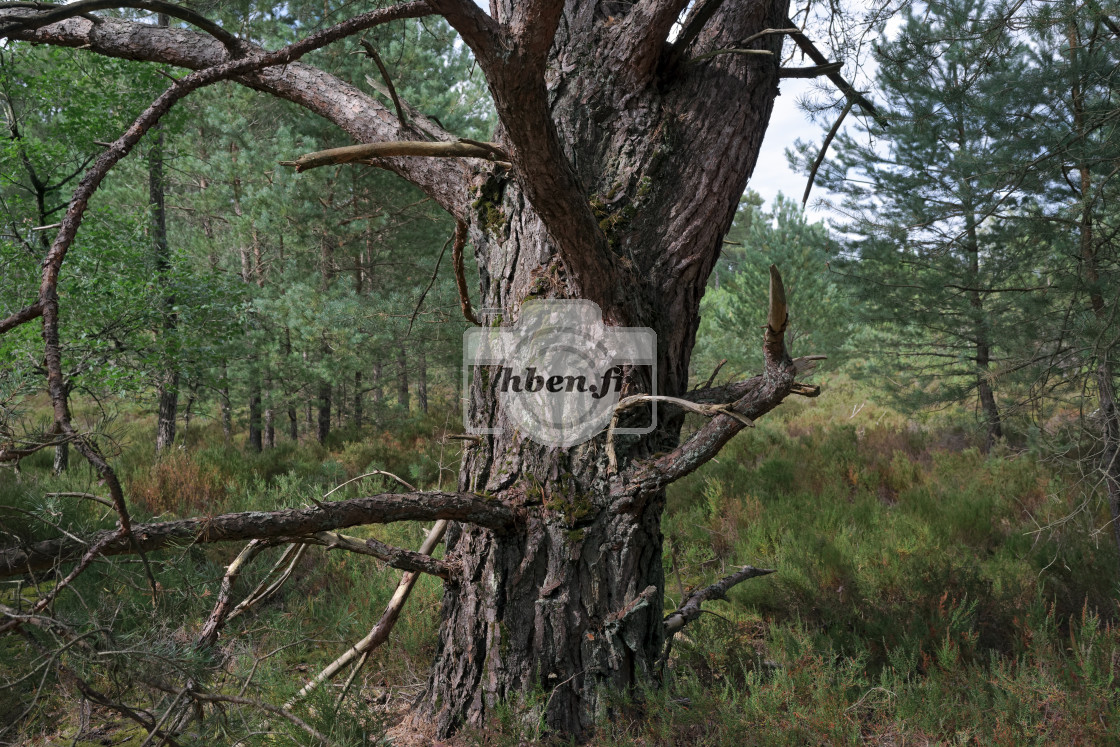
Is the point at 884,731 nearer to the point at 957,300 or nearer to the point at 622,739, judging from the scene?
the point at 622,739

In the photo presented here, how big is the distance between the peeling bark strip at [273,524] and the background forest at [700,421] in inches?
3.1

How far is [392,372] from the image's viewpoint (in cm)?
1050

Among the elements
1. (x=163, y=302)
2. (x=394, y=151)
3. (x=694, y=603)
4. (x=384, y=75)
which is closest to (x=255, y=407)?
(x=163, y=302)

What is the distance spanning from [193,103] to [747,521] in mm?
10302

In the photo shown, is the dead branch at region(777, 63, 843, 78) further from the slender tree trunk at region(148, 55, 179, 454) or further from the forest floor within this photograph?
the slender tree trunk at region(148, 55, 179, 454)

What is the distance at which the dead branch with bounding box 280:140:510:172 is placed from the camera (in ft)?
4.64

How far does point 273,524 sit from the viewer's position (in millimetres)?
1555

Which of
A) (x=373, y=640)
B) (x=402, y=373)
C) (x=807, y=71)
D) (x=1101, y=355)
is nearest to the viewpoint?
(x=373, y=640)

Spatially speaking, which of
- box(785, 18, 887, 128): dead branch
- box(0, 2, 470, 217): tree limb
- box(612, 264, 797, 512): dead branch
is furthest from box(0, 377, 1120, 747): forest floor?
box(785, 18, 887, 128): dead branch

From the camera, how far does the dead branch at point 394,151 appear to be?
141 cm

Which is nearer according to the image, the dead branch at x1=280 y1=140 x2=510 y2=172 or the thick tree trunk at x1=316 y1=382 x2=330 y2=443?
the dead branch at x1=280 y1=140 x2=510 y2=172

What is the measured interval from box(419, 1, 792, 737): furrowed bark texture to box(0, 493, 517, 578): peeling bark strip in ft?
0.63

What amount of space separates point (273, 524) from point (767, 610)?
3062 mm

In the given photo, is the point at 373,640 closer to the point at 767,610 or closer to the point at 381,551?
the point at 381,551
